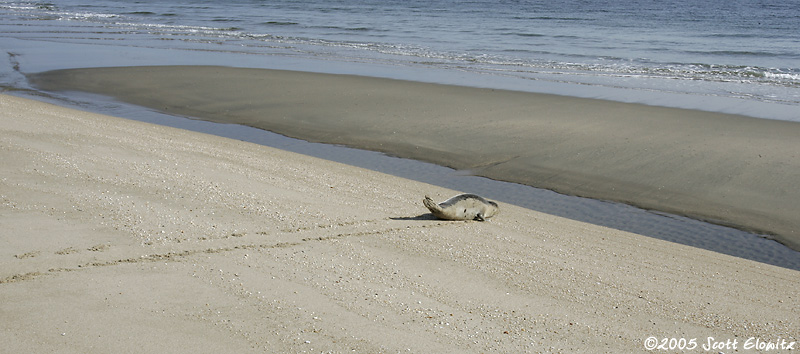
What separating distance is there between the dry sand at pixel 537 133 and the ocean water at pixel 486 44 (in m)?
1.73

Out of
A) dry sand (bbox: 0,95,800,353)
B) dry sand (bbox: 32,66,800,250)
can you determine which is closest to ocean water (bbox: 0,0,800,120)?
dry sand (bbox: 32,66,800,250)

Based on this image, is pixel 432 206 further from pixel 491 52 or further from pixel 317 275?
pixel 491 52

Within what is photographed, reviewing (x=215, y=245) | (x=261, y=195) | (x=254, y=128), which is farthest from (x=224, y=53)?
(x=215, y=245)

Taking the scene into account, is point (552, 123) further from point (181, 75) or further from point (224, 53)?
point (224, 53)

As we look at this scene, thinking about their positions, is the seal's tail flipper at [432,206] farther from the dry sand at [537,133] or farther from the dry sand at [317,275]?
the dry sand at [537,133]

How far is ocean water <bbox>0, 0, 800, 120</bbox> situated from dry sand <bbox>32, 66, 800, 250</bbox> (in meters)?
1.73

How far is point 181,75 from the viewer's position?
16.4 meters

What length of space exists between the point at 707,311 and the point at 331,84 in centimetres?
1146

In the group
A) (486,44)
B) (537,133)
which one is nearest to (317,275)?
(537,133)

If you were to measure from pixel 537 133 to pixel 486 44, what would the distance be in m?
13.8

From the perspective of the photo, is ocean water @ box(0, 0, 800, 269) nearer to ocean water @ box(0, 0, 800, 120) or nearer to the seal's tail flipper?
ocean water @ box(0, 0, 800, 120)

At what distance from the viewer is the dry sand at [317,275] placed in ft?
13.1

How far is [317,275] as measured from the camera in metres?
4.85

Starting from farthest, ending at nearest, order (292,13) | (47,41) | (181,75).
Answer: (292,13) → (47,41) → (181,75)
